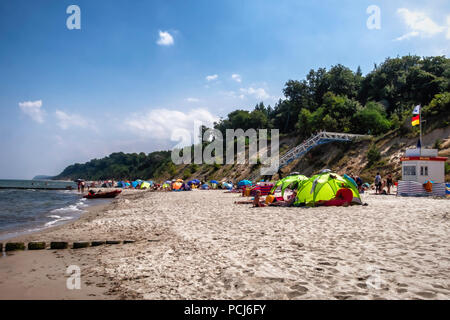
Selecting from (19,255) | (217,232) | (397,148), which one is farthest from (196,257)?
(397,148)

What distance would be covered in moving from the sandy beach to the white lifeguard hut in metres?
→ 9.58

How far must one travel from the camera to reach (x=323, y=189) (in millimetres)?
13039

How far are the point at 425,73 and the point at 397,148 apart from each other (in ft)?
55.8

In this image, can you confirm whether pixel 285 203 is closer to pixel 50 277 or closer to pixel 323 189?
pixel 323 189

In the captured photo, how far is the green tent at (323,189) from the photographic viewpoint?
1288 cm

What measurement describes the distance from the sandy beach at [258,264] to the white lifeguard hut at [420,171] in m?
9.58

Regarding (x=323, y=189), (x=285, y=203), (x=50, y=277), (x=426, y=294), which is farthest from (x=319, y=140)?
(x=50, y=277)

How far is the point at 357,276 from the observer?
4.18m

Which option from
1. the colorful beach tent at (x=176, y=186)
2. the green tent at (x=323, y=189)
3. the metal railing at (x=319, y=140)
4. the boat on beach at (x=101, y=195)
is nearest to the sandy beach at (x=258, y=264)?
the green tent at (x=323, y=189)

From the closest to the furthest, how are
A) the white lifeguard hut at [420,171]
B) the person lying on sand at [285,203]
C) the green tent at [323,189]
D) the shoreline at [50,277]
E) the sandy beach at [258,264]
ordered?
1. the sandy beach at [258,264]
2. the shoreline at [50,277]
3. the green tent at [323,189]
4. the person lying on sand at [285,203]
5. the white lifeguard hut at [420,171]

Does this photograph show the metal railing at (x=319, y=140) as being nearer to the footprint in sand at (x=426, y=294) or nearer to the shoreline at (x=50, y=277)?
the shoreline at (x=50, y=277)

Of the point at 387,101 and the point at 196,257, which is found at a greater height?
the point at 387,101

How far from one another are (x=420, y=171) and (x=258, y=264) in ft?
57.7
